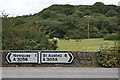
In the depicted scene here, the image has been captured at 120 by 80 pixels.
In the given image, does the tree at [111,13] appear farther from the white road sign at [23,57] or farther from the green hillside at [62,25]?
the white road sign at [23,57]

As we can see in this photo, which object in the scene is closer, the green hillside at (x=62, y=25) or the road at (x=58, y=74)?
the road at (x=58, y=74)

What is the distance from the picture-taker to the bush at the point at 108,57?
15.2 m

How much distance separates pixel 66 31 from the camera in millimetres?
74375

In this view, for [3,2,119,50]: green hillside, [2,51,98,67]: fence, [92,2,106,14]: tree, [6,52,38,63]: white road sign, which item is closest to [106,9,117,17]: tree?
[3,2,119,50]: green hillside

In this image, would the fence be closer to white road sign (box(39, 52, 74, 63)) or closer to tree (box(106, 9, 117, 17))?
white road sign (box(39, 52, 74, 63))

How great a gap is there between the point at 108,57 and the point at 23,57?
3976 mm

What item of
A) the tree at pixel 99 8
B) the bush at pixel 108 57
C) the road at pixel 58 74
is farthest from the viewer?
the tree at pixel 99 8

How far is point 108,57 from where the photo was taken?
15609 mm

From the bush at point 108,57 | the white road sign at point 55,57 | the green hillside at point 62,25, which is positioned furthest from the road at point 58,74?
the green hillside at point 62,25

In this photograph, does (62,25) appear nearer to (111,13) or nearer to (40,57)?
(111,13)

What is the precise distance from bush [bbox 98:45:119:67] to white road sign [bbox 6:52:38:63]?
3.02 meters

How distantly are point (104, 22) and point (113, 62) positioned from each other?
207 feet

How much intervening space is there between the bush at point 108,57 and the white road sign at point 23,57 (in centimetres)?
302

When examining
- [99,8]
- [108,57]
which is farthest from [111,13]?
[108,57]
